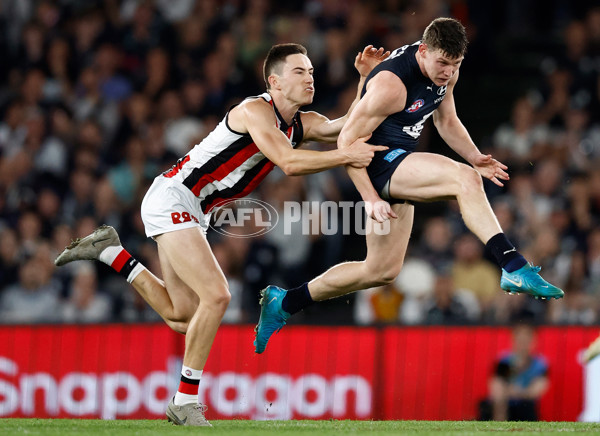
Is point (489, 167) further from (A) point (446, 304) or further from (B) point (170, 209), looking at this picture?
(A) point (446, 304)

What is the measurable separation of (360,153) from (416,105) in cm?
58

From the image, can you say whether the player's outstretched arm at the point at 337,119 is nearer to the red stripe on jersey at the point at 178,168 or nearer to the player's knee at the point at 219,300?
the red stripe on jersey at the point at 178,168

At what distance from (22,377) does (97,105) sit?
4526 mm

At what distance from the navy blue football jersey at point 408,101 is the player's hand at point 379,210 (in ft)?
1.78

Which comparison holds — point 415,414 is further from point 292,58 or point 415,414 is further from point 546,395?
point 292,58

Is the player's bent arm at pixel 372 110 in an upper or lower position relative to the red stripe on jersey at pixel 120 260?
upper

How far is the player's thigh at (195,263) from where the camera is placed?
6965 millimetres

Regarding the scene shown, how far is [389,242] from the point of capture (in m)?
7.10

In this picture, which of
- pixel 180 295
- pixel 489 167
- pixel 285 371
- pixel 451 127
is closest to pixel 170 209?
pixel 180 295

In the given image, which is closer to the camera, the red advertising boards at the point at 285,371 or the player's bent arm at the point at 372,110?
the player's bent arm at the point at 372,110

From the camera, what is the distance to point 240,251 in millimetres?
11180

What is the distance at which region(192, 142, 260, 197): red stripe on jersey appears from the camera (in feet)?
23.6

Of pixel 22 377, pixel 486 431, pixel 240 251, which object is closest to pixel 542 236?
pixel 240 251

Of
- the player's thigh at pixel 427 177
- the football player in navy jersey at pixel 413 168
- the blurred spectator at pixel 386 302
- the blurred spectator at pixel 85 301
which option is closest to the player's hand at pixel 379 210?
the football player in navy jersey at pixel 413 168
